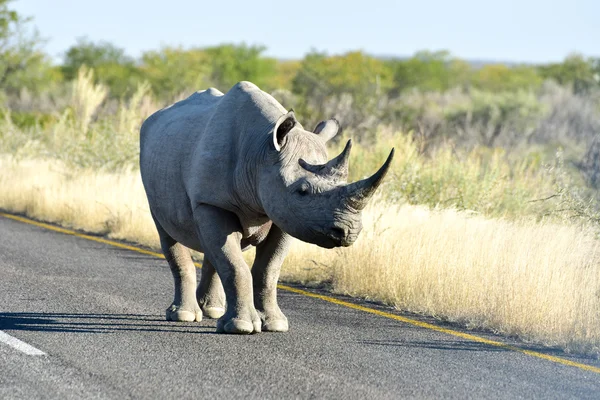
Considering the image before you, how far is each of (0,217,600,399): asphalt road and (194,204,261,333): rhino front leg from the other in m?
0.14

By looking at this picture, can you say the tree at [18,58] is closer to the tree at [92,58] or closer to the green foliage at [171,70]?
the green foliage at [171,70]

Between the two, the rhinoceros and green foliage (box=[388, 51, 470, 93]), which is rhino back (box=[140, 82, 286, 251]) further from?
green foliage (box=[388, 51, 470, 93])

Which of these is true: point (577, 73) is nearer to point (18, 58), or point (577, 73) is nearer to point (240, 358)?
point (18, 58)

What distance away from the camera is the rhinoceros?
22.0 feet

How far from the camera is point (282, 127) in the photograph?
7.12 meters

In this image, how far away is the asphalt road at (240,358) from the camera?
6.20 metres

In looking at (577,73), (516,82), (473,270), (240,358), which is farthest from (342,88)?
(240,358)

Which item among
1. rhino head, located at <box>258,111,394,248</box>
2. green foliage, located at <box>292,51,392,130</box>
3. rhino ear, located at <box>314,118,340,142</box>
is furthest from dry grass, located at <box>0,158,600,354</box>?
green foliage, located at <box>292,51,392,130</box>

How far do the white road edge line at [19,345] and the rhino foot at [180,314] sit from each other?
4.30ft

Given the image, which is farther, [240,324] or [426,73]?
[426,73]

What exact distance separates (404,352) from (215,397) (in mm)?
1861

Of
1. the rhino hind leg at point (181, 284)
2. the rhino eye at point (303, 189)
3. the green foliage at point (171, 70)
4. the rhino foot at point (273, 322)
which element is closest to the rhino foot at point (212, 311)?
the rhino hind leg at point (181, 284)

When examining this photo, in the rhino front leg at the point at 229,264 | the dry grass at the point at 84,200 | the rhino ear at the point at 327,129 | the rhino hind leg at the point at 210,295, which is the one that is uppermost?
the rhino ear at the point at 327,129

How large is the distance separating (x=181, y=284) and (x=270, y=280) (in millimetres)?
891
